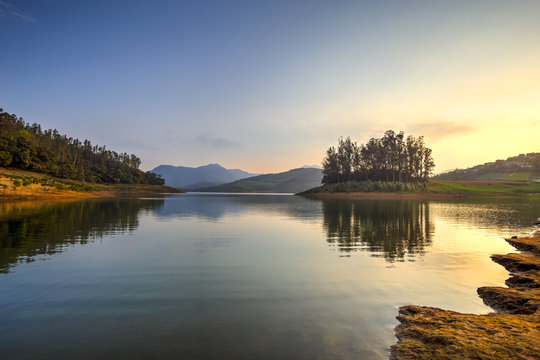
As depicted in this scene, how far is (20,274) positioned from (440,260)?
27254mm

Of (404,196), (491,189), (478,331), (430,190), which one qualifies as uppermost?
(491,189)

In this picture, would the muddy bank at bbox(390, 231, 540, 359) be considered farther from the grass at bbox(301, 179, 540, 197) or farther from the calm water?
the grass at bbox(301, 179, 540, 197)

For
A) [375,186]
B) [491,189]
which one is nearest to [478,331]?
[375,186]

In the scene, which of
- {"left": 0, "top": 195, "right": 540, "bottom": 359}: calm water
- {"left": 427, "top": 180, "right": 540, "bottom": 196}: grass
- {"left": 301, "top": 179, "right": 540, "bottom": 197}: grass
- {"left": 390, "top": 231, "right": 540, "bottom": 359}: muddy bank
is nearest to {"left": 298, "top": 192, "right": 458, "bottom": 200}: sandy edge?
{"left": 301, "top": 179, "right": 540, "bottom": 197}: grass

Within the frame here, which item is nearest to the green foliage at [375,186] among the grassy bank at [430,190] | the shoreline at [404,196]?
the grassy bank at [430,190]

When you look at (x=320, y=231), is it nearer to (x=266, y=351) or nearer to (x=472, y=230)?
(x=472, y=230)

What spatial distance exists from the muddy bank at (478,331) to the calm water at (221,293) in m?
0.63

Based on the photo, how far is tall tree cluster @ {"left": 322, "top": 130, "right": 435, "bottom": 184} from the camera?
163875 mm

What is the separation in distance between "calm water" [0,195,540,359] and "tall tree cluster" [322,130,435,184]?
14804 cm

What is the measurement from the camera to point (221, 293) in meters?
13.6

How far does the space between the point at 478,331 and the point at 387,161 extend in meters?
170

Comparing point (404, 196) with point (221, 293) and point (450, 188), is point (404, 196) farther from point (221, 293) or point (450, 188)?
point (221, 293)

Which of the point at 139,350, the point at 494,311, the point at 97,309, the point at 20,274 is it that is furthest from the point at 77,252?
the point at 494,311

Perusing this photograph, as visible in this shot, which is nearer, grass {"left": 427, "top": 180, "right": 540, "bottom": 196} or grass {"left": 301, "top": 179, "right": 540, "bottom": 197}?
grass {"left": 301, "top": 179, "right": 540, "bottom": 197}
